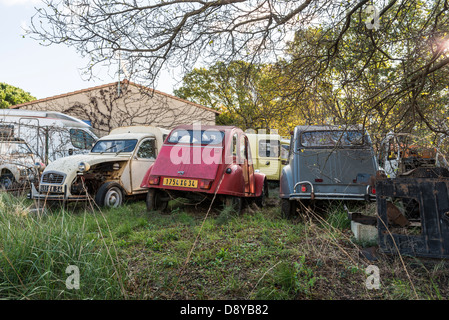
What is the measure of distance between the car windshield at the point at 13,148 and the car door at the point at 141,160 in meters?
3.15

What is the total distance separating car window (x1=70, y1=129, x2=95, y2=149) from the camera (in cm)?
879

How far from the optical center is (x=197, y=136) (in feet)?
20.7

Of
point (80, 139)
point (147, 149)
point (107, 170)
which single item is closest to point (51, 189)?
point (107, 170)

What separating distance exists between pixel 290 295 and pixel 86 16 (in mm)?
4415

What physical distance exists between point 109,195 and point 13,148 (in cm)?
359

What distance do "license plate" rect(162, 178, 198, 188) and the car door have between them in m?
1.97

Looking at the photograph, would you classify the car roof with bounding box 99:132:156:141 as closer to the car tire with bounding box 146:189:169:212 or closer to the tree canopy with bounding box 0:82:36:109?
the car tire with bounding box 146:189:169:212

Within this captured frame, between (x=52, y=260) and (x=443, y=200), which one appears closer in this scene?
(x=52, y=260)

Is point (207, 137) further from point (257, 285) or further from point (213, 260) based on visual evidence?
point (257, 285)

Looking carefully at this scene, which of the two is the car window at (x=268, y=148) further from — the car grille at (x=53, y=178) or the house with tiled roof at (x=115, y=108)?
the house with tiled roof at (x=115, y=108)

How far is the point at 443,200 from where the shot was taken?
2.95 metres

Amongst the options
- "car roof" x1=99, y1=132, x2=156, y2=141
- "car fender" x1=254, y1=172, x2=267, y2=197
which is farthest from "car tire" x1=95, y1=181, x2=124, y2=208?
"car fender" x1=254, y1=172, x2=267, y2=197

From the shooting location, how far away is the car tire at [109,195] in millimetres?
6180
